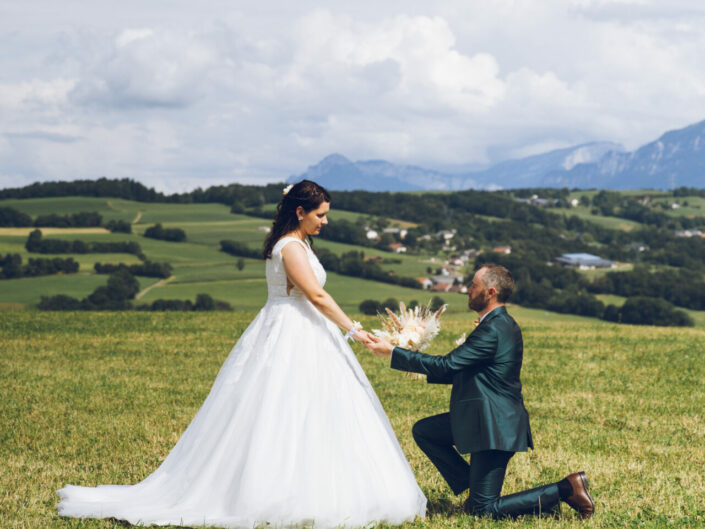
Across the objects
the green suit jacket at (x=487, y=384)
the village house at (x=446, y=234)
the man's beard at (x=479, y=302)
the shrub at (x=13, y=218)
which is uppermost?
the man's beard at (x=479, y=302)

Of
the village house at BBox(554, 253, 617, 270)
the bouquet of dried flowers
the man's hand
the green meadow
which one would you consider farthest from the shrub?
the man's hand

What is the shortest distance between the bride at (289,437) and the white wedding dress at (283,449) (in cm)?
1

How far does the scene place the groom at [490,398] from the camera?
22.2ft

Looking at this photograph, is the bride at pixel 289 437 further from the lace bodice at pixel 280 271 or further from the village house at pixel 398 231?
the village house at pixel 398 231

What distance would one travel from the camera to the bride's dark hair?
7.41 meters

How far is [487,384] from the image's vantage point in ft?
22.5

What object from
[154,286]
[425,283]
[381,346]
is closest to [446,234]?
[425,283]

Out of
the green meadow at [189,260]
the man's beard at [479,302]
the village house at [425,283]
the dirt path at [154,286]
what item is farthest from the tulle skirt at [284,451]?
the village house at [425,283]

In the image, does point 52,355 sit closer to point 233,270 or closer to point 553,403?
point 553,403

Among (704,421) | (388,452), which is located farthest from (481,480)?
(704,421)

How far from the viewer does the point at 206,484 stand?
23.2 feet

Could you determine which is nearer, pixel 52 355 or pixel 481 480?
pixel 481 480

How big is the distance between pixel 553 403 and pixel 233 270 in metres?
81.2

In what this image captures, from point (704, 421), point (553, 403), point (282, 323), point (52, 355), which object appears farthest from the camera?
point (52, 355)
